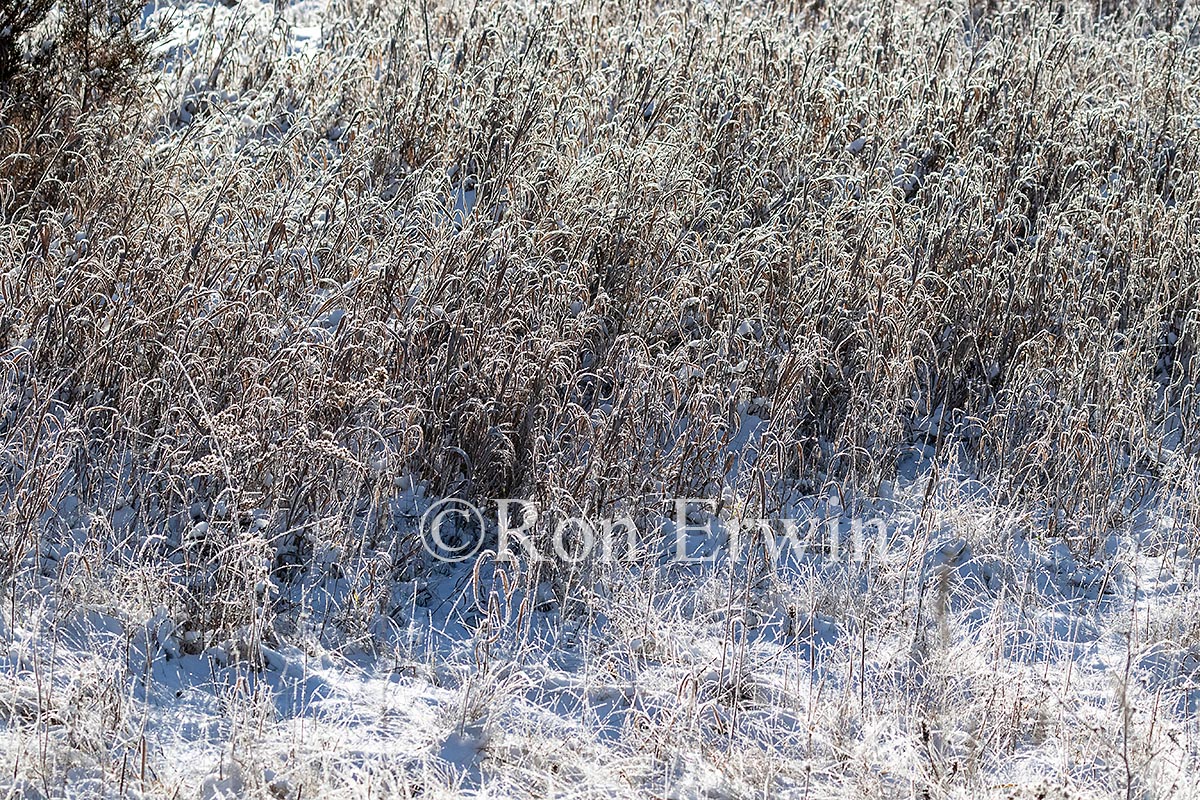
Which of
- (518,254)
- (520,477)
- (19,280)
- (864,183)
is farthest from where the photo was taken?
(864,183)

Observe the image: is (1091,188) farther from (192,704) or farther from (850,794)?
(192,704)

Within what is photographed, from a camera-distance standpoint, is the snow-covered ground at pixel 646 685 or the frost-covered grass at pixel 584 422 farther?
the frost-covered grass at pixel 584 422

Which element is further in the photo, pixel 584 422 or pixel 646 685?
pixel 584 422

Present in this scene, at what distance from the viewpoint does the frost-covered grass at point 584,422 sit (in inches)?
135

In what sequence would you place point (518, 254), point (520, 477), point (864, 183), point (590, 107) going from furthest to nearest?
point (590, 107) → point (864, 183) → point (518, 254) → point (520, 477)

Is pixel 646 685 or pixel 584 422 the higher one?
pixel 584 422

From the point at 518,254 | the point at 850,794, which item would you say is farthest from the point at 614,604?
the point at 518,254

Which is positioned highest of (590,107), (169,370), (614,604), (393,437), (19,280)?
(590,107)

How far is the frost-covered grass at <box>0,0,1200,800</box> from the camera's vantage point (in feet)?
11.3

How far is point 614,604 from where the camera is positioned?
3.91 m

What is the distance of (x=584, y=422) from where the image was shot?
453 cm

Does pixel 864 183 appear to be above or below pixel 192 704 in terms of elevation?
above

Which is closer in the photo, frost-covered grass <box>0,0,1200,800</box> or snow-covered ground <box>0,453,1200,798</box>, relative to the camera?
snow-covered ground <box>0,453,1200,798</box>

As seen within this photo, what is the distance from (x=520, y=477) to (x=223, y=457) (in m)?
1.14
